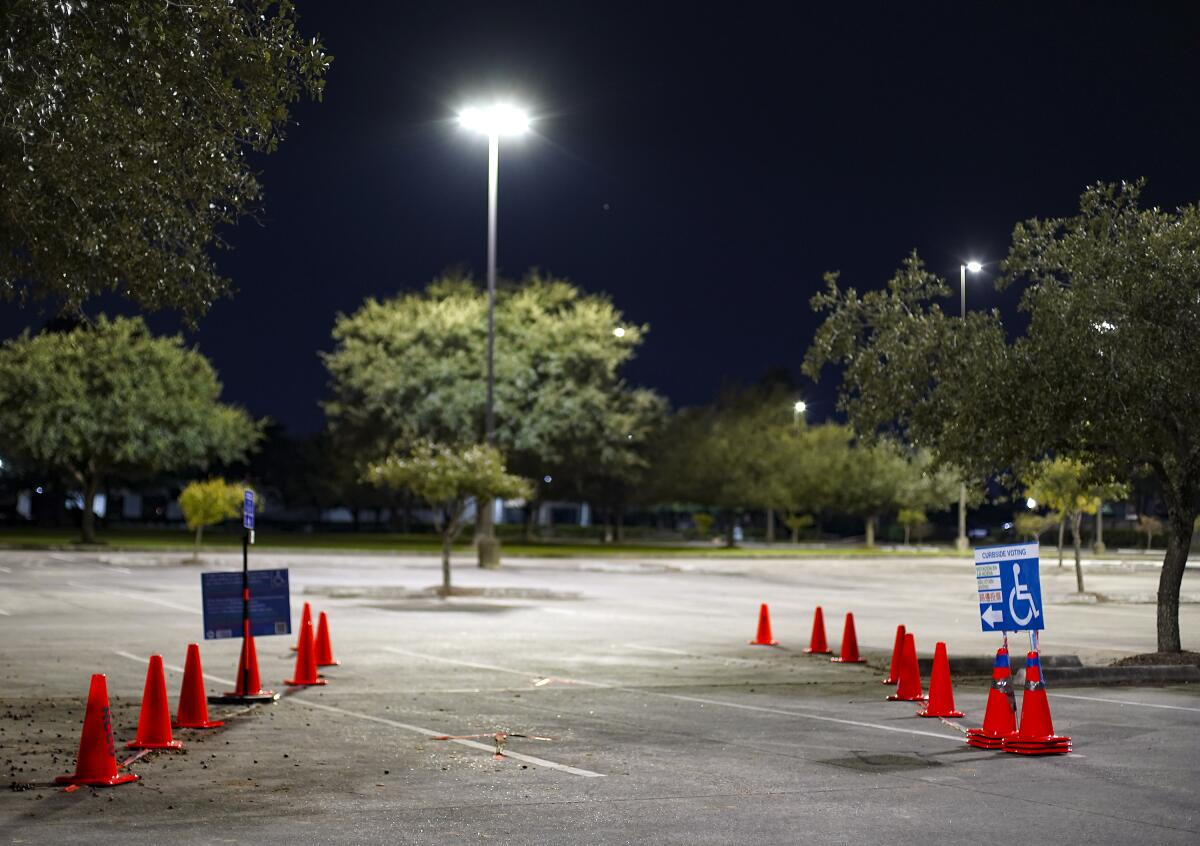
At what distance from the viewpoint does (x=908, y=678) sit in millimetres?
14727

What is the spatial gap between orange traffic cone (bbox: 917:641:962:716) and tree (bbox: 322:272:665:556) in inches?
1746

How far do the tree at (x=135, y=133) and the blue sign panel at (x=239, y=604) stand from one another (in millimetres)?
2559

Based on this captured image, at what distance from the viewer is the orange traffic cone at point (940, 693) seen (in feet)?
43.7

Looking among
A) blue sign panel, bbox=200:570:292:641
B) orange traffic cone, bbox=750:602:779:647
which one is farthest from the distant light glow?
blue sign panel, bbox=200:570:292:641

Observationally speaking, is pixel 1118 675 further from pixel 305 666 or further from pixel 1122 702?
pixel 305 666

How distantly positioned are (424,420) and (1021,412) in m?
43.2

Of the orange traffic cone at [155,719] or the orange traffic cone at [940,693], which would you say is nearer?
the orange traffic cone at [155,719]

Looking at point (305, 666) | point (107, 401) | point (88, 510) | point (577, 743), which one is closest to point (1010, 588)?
point (577, 743)

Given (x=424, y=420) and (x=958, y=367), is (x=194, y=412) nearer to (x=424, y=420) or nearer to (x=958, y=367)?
(x=424, y=420)

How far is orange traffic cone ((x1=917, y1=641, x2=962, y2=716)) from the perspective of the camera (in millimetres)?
13328

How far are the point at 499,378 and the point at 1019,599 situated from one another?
46664 millimetres

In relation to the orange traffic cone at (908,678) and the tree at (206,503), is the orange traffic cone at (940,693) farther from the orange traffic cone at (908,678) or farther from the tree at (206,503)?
the tree at (206,503)

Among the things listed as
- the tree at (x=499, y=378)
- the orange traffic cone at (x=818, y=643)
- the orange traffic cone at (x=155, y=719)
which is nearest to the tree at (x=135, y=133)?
the orange traffic cone at (x=155, y=719)

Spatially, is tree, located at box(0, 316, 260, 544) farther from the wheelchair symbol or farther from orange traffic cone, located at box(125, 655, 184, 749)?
the wheelchair symbol
